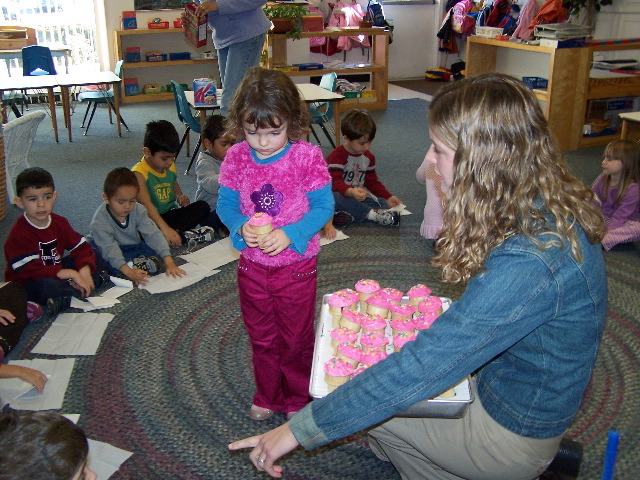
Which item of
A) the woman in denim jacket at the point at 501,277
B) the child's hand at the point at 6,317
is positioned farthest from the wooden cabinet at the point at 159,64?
the woman in denim jacket at the point at 501,277

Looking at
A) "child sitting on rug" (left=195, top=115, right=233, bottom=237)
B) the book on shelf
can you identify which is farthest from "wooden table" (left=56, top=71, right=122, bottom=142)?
the book on shelf

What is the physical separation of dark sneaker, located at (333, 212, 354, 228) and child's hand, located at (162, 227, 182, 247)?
0.95 m

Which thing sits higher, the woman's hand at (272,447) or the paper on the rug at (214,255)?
the woman's hand at (272,447)

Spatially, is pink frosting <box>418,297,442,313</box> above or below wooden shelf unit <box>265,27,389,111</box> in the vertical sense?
below

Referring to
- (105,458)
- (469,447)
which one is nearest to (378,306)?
(469,447)

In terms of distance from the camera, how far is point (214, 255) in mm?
3590

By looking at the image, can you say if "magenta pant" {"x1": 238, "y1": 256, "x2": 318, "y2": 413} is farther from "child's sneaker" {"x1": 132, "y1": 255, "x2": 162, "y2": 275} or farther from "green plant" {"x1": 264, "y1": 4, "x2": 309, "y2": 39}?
"green plant" {"x1": 264, "y1": 4, "x2": 309, "y2": 39}

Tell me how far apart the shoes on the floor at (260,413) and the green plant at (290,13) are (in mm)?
5425

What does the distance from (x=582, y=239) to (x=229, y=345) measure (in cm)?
177

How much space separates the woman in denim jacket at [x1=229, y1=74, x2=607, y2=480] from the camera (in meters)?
1.18

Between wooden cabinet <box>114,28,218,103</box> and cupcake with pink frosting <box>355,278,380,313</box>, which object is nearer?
cupcake with pink frosting <box>355,278,380,313</box>

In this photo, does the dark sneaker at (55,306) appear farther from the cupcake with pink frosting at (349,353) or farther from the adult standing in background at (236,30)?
the cupcake with pink frosting at (349,353)

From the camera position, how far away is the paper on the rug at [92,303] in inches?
118

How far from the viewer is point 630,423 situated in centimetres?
220
